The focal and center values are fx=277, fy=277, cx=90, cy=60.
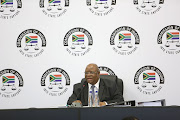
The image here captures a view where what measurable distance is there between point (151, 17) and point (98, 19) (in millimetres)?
996

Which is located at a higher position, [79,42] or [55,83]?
[79,42]

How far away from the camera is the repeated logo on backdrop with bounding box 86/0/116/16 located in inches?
205

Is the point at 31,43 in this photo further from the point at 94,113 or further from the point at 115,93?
the point at 94,113

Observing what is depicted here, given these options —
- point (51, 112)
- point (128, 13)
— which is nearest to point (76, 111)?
point (51, 112)

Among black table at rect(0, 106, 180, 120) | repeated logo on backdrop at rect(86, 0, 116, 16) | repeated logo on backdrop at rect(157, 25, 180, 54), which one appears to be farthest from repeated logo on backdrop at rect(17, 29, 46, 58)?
black table at rect(0, 106, 180, 120)

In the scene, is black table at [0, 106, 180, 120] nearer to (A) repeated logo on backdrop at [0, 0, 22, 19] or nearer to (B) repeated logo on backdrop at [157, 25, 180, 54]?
(B) repeated logo on backdrop at [157, 25, 180, 54]

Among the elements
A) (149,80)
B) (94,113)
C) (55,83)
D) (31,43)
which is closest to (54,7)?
(31,43)

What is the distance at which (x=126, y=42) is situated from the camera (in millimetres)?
5195

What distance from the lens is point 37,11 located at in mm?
5258

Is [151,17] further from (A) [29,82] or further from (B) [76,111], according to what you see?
(B) [76,111]

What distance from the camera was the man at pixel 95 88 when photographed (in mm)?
4414

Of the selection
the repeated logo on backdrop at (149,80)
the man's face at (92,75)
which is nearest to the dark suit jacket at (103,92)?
the man's face at (92,75)

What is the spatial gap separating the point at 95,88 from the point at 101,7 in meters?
1.61

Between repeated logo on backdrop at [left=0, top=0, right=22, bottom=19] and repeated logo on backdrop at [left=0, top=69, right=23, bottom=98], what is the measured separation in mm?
1050
